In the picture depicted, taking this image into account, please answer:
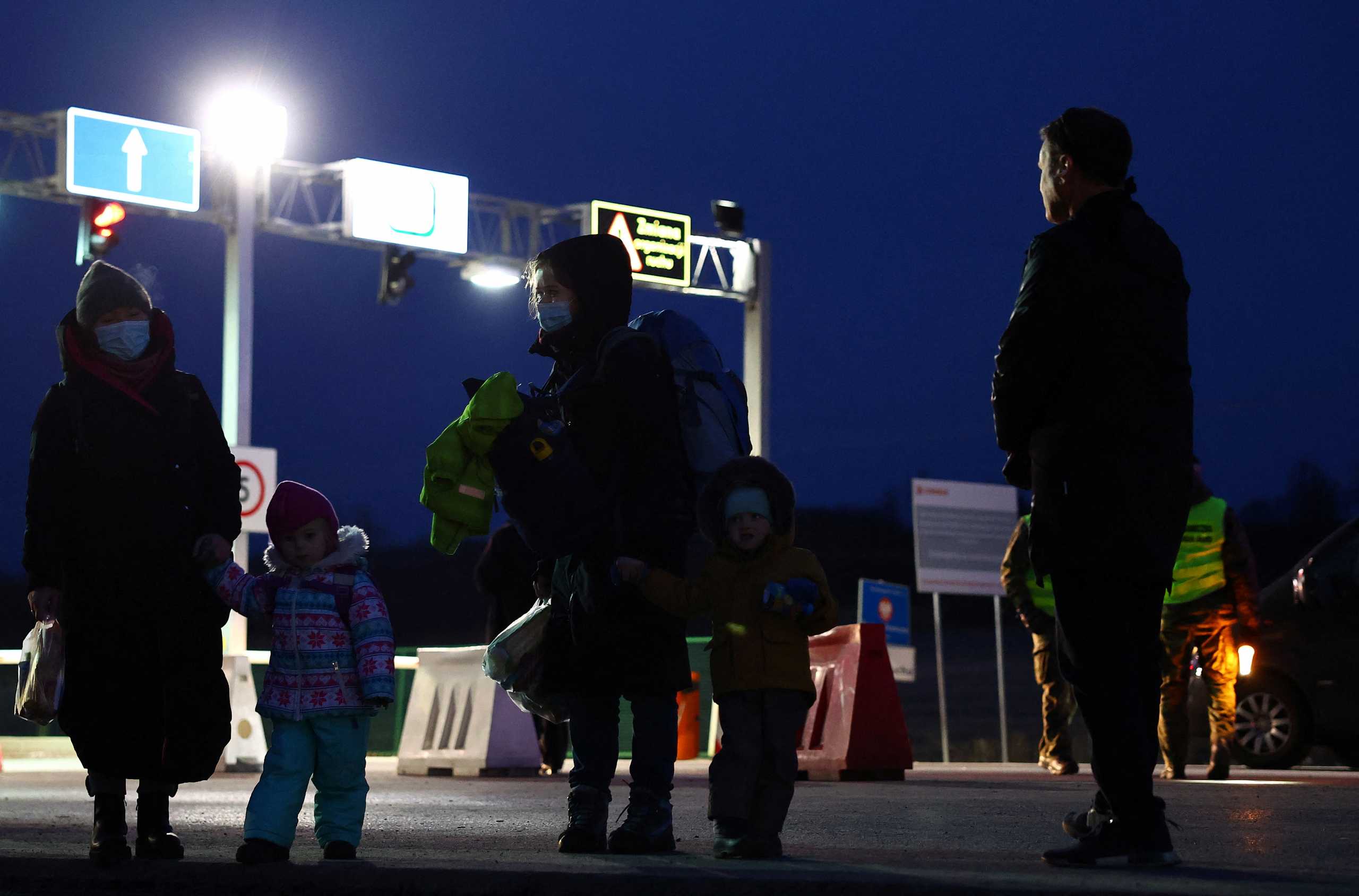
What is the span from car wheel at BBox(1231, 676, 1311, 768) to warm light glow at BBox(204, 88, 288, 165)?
1049 centimetres

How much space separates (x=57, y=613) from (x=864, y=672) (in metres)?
7.71

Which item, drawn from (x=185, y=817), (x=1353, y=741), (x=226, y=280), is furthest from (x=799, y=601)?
(x=226, y=280)

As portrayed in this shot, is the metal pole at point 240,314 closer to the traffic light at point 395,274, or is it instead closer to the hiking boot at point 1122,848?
the traffic light at point 395,274

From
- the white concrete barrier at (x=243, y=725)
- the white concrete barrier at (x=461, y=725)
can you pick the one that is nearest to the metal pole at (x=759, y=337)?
the white concrete barrier at (x=243, y=725)

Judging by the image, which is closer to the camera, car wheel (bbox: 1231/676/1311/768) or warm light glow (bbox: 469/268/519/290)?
car wheel (bbox: 1231/676/1311/768)

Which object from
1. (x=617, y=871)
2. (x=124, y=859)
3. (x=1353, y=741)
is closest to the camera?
(x=617, y=871)

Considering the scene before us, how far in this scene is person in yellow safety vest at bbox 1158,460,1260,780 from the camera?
38.6 feet

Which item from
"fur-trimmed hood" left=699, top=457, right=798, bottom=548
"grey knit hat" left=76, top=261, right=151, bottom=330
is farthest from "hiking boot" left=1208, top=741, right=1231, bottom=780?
"grey knit hat" left=76, top=261, right=151, bottom=330

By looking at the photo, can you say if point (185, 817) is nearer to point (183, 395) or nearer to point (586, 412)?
point (183, 395)

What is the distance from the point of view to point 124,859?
5641 mm

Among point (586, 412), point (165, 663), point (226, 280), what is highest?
point (226, 280)

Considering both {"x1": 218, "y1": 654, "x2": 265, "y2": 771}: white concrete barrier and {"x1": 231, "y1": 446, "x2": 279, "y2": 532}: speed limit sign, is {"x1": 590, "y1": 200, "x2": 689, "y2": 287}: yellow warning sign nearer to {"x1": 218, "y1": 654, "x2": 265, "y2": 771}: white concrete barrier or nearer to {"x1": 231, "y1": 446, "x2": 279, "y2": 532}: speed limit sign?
{"x1": 231, "y1": 446, "x2": 279, "y2": 532}: speed limit sign

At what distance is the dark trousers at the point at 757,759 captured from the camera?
5645 mm

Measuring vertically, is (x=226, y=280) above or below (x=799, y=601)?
above
